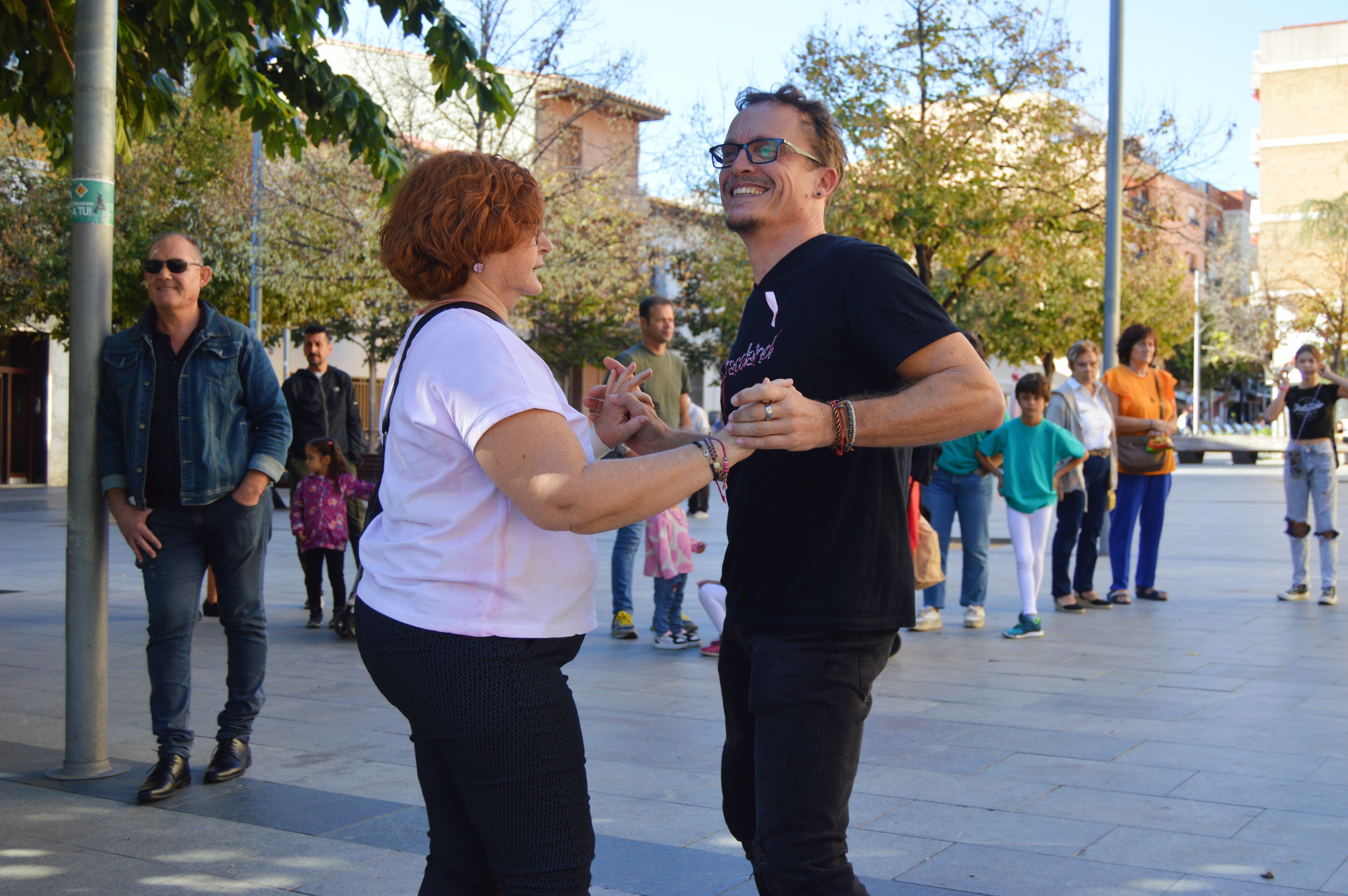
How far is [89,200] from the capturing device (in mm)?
4590

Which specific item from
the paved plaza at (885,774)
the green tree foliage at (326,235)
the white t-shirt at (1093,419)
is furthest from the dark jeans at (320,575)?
the green tree foliage at (326,235)

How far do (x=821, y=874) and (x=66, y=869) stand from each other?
241 cm

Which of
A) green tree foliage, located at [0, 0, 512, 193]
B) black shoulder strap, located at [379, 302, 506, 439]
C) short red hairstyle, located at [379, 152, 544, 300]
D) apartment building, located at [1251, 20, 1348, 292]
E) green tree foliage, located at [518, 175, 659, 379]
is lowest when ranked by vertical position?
black shoulder strap, located at [379, 302, 506, 439]

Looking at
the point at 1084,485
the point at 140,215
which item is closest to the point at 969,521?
the point at 1084,485

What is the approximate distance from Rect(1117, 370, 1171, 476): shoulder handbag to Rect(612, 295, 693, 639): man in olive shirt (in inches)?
140

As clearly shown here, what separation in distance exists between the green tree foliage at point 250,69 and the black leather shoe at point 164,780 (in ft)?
10.6

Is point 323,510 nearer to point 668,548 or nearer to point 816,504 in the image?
point 668,548

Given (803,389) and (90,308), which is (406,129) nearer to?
(90,308)

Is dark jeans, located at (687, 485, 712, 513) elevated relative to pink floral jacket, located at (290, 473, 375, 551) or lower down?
lower down

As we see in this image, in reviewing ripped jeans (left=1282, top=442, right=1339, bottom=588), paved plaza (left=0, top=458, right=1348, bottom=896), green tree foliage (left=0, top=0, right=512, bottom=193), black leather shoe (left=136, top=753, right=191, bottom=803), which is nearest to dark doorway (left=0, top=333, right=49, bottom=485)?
paved plaza (left=0, top=458, right=1348, bottom=896)

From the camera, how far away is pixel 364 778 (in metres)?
4.56

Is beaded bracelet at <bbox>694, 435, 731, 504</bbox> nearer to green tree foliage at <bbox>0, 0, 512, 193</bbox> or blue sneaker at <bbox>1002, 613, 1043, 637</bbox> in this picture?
green tree foliage at <bbox>0, 0, 512, 193</bbox>

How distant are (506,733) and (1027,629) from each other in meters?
6.24

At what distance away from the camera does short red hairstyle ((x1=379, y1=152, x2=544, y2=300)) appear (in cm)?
225
